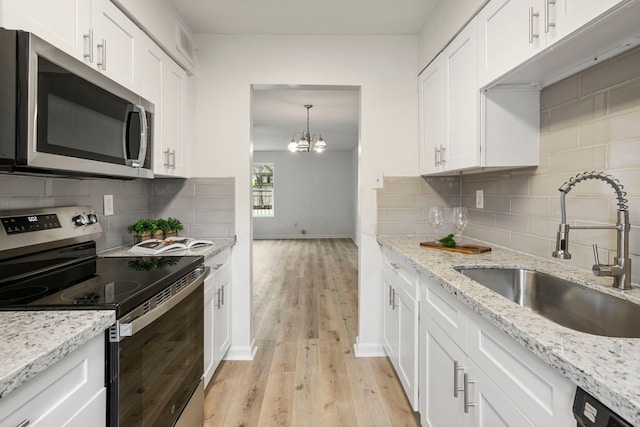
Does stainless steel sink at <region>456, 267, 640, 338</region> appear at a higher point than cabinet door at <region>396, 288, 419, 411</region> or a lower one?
higher

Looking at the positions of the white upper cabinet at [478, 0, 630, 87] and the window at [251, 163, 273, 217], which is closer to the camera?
the white upper cabinet at [478, 0, 630, 87]

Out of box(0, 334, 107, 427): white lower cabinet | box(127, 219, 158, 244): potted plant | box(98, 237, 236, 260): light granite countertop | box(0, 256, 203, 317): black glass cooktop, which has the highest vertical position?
box(127, 219, 158, 244): potted plant

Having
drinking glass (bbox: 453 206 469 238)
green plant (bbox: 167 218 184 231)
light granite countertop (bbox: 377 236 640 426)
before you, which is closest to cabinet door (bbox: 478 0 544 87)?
drinking glass (bbox: 453 206 469 238)

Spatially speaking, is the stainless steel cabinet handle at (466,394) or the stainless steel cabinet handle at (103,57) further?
the stainless steel cabinet handle at (103,57)

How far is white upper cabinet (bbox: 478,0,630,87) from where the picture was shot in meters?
1.04

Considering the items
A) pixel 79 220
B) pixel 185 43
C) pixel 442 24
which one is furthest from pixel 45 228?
pixel 442 24

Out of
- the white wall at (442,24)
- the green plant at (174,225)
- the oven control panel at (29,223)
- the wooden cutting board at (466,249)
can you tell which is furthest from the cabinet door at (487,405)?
the green plant at (174,225)

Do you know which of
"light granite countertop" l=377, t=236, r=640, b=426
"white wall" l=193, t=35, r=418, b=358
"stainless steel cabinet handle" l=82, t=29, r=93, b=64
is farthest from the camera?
"white wall" l=193, t=35, r=418, b=358

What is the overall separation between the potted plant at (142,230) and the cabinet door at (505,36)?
6.71ft

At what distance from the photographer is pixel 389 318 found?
2.34 meters

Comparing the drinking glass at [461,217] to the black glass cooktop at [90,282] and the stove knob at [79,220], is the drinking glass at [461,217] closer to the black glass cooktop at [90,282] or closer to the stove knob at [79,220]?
the black glass cooktop at [90,282]

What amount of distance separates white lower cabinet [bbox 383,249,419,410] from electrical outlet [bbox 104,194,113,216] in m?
1.74

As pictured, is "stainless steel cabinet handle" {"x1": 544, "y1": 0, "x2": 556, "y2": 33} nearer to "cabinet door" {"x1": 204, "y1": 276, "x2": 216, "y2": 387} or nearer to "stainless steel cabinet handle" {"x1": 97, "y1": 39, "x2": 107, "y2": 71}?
"stainless steel cabinet handle" {"x1": 97, "y1": 39, "x2": 107, "y2": 71}

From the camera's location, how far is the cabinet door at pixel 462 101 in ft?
5.69
